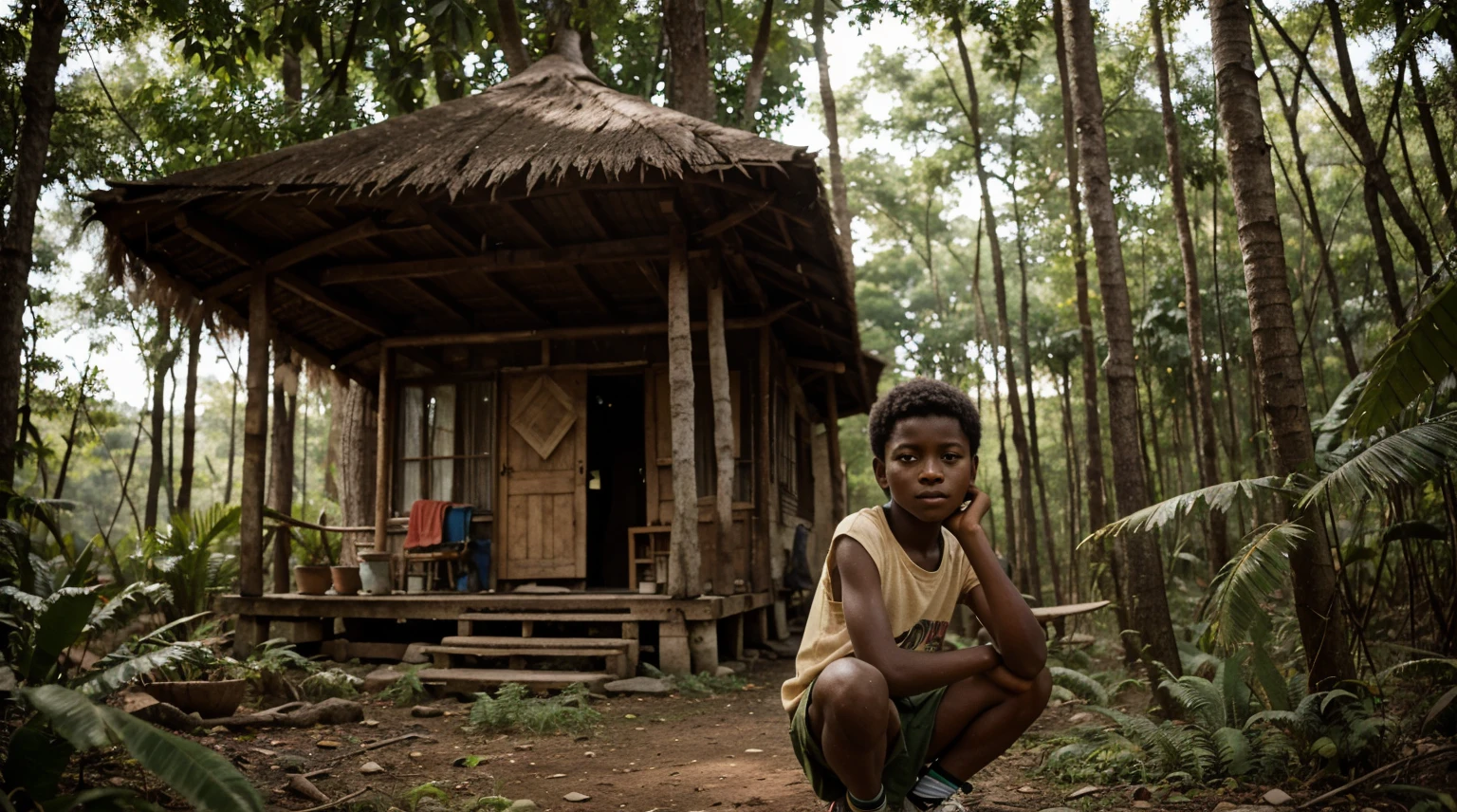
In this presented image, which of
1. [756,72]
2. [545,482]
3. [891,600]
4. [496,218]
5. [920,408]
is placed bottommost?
[891,600]

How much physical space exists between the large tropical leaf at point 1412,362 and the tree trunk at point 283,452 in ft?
28.2

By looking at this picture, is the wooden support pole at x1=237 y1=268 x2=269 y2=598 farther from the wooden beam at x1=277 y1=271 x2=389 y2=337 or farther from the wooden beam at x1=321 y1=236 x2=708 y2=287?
the wooden beam at x1=321 y1=236 x2=708 y2=287

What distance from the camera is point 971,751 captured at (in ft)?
8.01

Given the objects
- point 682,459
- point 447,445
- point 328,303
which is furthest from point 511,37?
point 682,459

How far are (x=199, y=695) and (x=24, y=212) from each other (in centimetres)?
271

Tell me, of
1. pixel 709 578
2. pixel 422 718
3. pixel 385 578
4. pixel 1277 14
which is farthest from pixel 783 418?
pixel 1277 14

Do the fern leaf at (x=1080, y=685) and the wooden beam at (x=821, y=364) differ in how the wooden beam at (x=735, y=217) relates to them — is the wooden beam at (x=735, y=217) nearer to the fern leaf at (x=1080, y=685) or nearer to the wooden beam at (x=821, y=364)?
the fern leaf at (x=1080, y=685)

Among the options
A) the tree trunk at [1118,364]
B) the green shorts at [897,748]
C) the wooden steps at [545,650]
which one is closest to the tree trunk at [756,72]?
the tree trunk at [1118,364]

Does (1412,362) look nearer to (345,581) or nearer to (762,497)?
(762,497)

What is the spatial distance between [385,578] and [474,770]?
14.2 ft

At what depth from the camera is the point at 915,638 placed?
8.22 feet

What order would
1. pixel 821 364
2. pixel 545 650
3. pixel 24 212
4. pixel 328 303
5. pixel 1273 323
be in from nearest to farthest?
1. pixel 1273 323
2. pixel 24 212
3. pixel 545 650
4. pixel 328 303
5. pixel 821 364

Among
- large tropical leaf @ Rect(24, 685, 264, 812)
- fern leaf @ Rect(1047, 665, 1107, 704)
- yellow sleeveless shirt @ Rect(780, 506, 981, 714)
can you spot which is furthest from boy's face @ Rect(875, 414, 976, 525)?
fern leaf @ Rect(1047, 665, 1107, 704)

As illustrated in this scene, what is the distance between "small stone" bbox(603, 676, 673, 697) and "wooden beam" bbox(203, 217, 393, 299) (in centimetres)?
399
